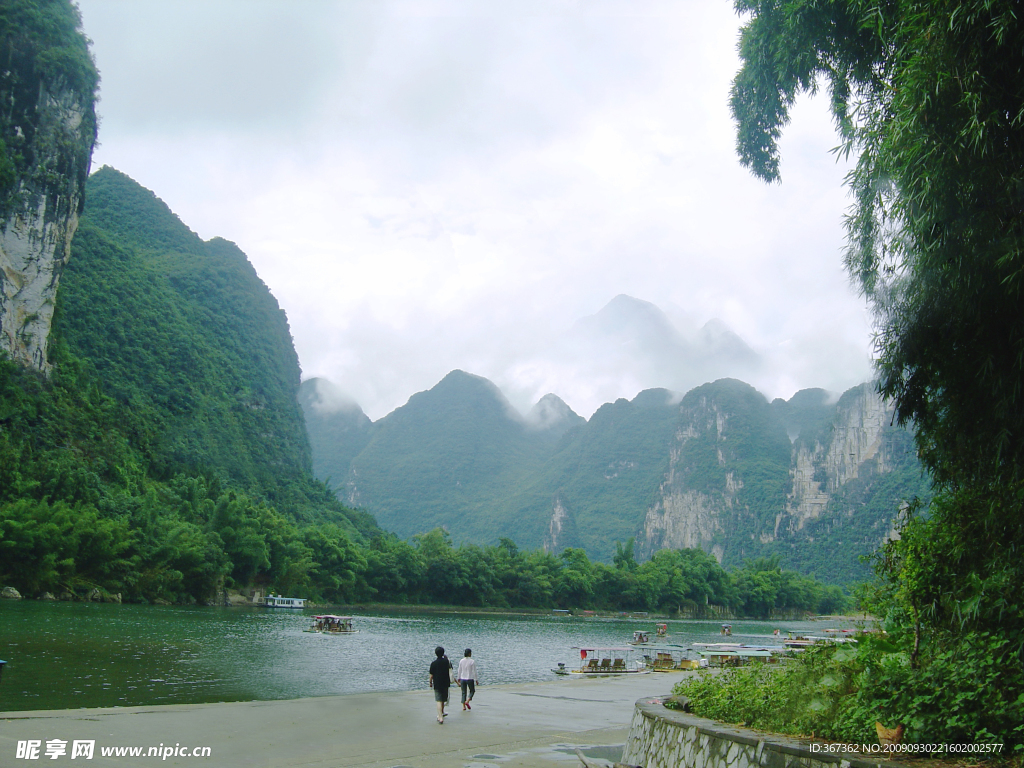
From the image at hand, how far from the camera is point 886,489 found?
14712 cm

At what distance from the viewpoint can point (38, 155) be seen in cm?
6962

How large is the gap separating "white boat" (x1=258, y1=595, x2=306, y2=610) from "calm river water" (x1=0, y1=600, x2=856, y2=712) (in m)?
13.4

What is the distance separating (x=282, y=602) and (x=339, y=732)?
5865 cm

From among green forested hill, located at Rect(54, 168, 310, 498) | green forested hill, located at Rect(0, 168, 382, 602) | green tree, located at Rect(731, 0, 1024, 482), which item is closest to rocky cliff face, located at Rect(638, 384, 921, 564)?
green forested hill, located at Rect(0, 168, 382, 602)

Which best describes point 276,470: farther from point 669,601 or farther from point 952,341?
point 952,341

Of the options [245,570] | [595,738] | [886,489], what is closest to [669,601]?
[245,570]

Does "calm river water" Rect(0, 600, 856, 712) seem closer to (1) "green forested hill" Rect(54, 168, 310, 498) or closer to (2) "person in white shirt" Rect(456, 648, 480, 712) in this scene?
(2) "person in white shirt" Rect(456, 648, 480, 712)

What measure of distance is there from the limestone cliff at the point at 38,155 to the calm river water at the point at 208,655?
3079 cm

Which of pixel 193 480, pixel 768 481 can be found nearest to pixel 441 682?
pixel 193 480

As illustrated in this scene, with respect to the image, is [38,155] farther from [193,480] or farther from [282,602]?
[282,602]

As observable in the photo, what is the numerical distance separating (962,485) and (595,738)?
6.34m

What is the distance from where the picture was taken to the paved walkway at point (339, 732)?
8844mm

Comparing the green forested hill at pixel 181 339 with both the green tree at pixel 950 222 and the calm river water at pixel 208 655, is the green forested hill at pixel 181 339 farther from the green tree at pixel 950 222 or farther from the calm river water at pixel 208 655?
the green tree at pixel 950 222

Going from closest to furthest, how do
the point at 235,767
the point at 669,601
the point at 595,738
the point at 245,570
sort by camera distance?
1. the point at 235,767
2. the point at 595,738
3. the point at 245,570
4. the point at 669,601
